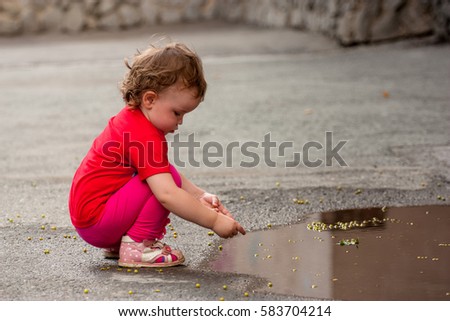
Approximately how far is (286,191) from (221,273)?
1583 mm

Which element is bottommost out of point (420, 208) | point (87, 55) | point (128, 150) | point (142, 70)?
point (87, 55)

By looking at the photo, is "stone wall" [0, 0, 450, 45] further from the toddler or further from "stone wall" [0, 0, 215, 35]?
the toddler

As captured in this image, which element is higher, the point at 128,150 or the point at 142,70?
the point at 142,70

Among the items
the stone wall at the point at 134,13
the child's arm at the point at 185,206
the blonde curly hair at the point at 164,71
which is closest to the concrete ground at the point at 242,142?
the child's arm at the point at 185,206

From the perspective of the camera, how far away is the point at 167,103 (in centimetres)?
349

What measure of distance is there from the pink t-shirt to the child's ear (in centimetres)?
5

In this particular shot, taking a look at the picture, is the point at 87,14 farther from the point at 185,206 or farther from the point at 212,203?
the point at 185,206

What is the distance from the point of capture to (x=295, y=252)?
3.68 metres

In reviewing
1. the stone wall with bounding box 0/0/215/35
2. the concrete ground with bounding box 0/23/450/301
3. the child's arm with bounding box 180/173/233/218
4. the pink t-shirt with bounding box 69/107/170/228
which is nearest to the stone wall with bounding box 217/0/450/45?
the concrete ground with bounding box 0/23/450/301

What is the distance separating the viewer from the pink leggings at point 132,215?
3.49 metres

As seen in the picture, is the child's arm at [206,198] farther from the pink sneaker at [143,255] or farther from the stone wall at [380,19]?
the stone wall at [380,19]

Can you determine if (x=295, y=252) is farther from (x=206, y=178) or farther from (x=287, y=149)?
(x=287, y=149)

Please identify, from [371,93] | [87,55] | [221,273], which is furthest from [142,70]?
[87,55]

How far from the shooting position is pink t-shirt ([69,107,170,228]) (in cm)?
348
